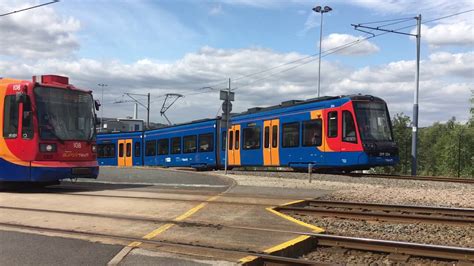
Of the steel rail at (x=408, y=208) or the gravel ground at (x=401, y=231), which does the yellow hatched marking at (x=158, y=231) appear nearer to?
the gravel ground at (x=401, y=231)

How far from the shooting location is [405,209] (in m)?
10.3

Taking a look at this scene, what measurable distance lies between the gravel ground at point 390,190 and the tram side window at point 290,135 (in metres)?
2.95

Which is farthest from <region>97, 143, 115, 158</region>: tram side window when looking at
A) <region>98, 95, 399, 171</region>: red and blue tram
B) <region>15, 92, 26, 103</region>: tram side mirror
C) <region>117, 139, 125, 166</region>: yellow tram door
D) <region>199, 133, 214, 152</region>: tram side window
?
<region>15, 92, 26, 103</region>: tram side mirror

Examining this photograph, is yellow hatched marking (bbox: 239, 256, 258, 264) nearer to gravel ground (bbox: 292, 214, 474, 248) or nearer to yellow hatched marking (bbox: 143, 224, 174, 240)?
yellow hatched marking (bbox: 143, 224, 174, 240)

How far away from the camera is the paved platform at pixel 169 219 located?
6.34m

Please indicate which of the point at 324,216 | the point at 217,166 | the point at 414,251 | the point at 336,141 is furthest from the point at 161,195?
the point at 217,166

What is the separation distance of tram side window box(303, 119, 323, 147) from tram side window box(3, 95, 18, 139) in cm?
1231

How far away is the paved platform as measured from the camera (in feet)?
20.8

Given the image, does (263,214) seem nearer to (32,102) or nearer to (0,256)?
(0,256)

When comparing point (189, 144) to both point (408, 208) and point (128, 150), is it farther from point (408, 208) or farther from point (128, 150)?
point (408, 208)

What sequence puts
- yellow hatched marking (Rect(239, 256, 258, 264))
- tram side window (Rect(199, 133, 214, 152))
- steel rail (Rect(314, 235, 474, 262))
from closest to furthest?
yellow hatched marking (Rect(239, 256, 258, 264)) → steel rail (Rect(314, 235, 474, 262)) → tram side window (Rect(199, 133, 214, 152))

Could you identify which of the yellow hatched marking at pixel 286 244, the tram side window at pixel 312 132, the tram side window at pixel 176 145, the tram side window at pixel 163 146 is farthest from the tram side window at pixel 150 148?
the yellow hatched marking at pixel 286 244

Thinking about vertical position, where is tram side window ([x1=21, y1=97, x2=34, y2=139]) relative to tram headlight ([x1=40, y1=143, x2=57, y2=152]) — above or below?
above

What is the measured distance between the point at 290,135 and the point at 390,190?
26.2ft
